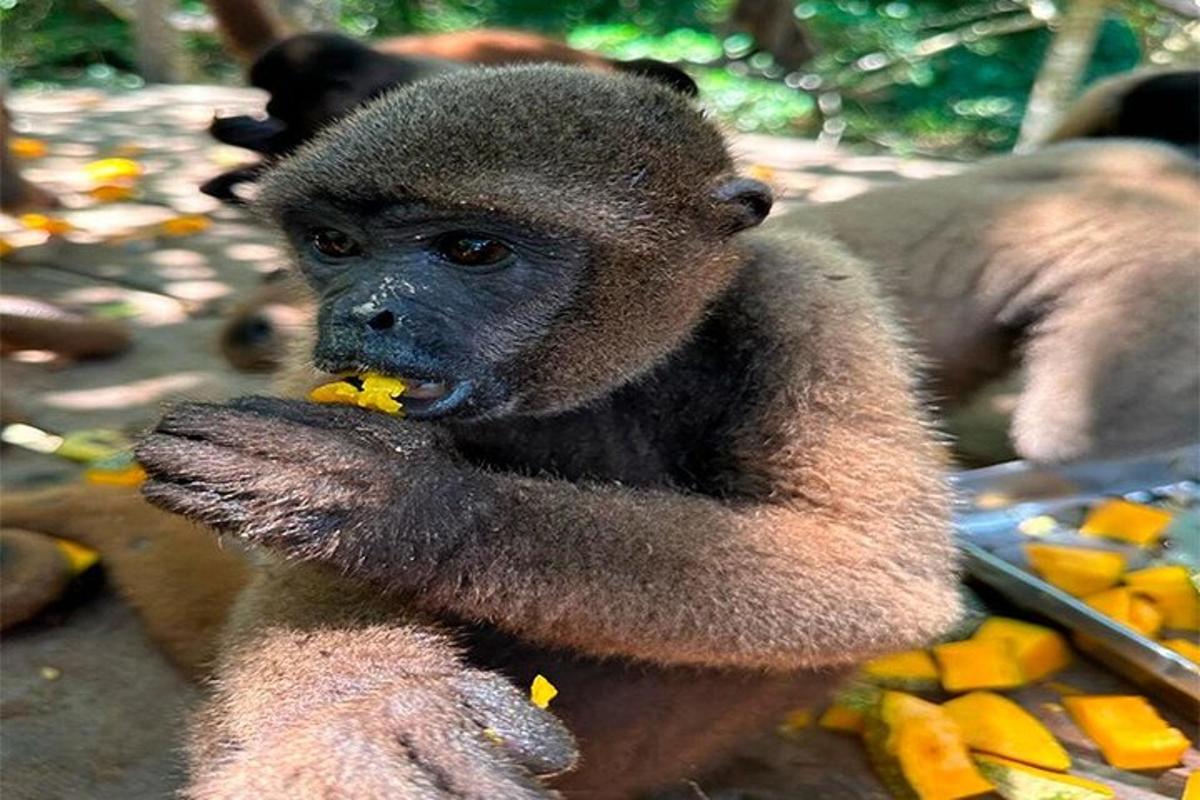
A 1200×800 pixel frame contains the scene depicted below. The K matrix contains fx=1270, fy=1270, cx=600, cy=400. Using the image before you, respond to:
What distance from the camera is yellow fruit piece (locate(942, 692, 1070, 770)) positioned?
273 cm

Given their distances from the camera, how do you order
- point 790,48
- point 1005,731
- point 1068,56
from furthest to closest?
1. point 790,48
2. point 1068,56
3. point 1005,731

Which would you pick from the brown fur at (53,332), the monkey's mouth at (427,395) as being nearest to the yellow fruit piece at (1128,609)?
the monkey's mouth at (427,395)

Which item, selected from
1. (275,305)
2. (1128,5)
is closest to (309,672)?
(275,305)

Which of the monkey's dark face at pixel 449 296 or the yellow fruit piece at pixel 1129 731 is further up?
the monkey's dark face at pixel 449 296

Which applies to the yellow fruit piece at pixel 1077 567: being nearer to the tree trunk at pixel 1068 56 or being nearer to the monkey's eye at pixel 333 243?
the monkey's eye at pixel 333 243

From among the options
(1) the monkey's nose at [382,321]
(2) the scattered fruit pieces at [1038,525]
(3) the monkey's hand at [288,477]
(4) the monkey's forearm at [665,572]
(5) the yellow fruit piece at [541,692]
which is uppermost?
(1) the monkey's nose at [382,321]

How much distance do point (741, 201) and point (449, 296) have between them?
0.59 metres

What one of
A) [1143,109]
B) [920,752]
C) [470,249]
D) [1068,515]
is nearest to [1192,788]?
[920,752]

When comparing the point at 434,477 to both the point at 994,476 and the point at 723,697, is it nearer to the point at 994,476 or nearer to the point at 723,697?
the point at 723,697

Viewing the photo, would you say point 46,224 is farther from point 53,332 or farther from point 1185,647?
point 1185,647

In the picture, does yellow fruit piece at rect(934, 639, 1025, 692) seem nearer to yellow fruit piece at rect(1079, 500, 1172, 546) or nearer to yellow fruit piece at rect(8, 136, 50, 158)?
yellow fruit piece at rect(1079, 500, 1172, 546)

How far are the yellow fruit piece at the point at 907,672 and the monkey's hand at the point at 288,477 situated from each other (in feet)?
4.67

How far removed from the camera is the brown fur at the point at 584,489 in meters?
2.01

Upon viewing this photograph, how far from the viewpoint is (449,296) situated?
224 cm
